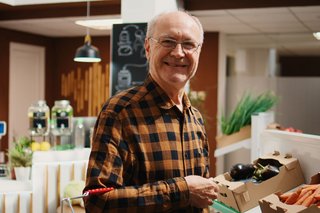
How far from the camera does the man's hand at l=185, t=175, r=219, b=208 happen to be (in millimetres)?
1345

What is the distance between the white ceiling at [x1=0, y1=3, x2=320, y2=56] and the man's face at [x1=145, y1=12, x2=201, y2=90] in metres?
3.44

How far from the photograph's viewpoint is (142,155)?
133 cm

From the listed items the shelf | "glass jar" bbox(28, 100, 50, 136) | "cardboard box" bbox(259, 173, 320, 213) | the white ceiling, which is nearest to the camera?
"cardboard box" bbox(259, 173, 320, 213)

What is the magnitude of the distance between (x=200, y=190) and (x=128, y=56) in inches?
129

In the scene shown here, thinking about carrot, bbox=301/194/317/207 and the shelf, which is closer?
carrot, bbox=301/194/317/207

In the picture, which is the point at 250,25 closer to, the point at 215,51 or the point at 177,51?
the point at 215,51

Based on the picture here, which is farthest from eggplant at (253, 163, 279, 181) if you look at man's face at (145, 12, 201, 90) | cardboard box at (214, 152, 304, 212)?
man's face at (145, 12, 201, 90)

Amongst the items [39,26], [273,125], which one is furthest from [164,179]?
[39,26]

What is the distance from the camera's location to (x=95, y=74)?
739 centimetres

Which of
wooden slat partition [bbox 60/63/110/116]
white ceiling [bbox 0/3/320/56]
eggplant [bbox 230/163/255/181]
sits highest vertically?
white ceiling [bbox 0/3/320/56]

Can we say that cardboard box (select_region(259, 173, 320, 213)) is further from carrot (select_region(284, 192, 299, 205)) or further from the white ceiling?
the white ceiling

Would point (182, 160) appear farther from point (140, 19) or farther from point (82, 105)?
point (82, 105)

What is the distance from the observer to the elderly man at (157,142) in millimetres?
1272

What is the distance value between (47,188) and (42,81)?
4.44 metres
